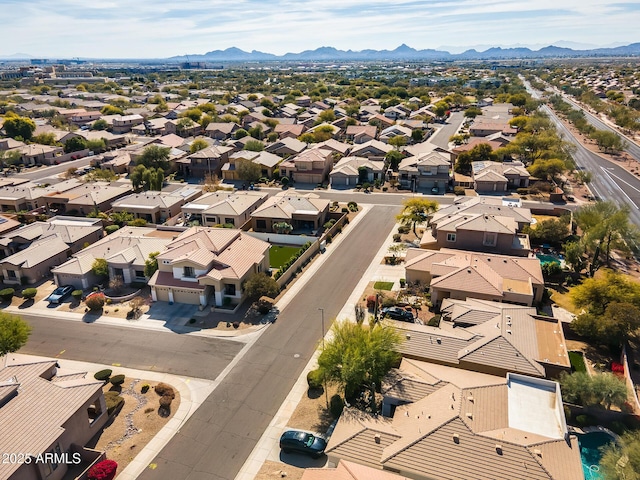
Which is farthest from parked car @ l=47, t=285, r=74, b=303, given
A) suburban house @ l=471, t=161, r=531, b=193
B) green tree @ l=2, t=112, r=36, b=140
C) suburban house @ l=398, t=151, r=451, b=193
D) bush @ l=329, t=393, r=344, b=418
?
Answer: green tree @ l=2, t=112, r=36, b=140

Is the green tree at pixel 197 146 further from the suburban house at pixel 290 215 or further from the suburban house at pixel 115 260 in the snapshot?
the suburban house at pixel 115 260

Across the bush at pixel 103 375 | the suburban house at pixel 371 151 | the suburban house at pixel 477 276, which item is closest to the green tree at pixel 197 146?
the suburban house at pixel 371 151

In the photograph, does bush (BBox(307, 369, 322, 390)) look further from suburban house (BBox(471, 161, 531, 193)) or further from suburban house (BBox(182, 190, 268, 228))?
suburban house (BBox(471, 161, 531, 193))

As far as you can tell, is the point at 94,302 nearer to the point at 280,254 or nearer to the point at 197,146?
the point at 280,254

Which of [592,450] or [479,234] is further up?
[479,234]

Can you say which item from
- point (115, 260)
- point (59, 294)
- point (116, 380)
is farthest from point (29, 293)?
point (116, 380)

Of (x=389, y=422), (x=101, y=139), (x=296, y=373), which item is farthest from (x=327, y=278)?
(x=101, y=139)

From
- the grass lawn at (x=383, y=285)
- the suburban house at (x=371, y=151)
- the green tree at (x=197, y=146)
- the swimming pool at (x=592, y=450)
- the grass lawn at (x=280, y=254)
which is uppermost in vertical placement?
the green tree at (x=197, y=146)
